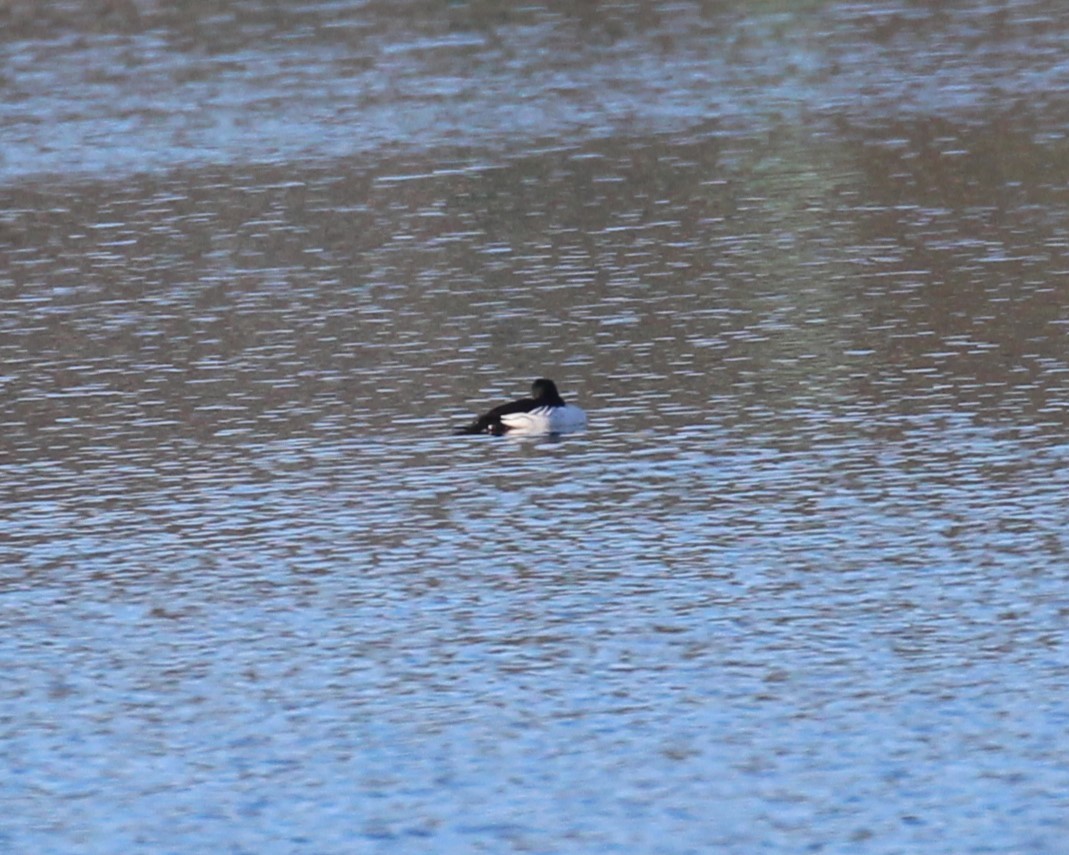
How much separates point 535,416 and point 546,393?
34 cm

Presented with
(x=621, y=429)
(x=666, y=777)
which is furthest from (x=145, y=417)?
(x=666, y=777)

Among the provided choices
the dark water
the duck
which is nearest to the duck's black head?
the duck

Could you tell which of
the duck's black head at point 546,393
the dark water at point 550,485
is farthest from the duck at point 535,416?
the dark water at point 550,485

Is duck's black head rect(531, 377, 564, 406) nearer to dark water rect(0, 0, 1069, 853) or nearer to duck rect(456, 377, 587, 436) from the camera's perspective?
duck rect(456, 377, 587, 436)

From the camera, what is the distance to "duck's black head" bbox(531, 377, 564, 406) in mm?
30422

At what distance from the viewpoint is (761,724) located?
2000 cm

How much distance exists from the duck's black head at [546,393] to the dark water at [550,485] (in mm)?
633

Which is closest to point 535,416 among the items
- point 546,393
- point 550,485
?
point 546,393

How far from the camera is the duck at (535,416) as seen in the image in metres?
30.5

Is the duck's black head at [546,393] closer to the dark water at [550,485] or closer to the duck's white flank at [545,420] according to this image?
the duck's white flank at [545,420]

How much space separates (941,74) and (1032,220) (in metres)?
21.1

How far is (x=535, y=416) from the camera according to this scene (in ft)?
99.9

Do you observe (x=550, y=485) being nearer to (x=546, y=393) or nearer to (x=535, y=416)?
(x=535, y=416)

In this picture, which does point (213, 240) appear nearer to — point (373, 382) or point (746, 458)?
point (373, 382)
